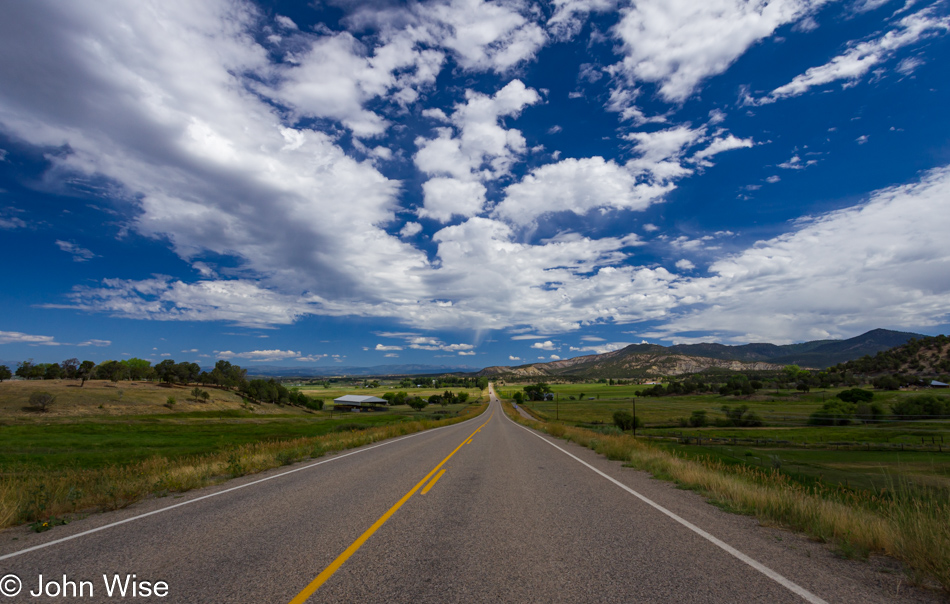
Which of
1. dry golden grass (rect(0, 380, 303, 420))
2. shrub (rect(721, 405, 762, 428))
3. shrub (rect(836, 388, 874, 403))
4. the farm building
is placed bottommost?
shrub (rect(721, 405, 762, 428))

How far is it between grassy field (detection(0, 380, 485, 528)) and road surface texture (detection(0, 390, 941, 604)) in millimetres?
1501

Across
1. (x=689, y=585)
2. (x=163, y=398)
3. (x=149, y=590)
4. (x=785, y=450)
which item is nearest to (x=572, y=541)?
(x=689, y=585)

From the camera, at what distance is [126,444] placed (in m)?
41.9

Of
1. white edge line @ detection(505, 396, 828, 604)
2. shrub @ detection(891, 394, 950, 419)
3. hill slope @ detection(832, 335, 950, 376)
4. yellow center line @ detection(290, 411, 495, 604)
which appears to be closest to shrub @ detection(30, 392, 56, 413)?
yellow center line @ detection(290, 411, 495, 604)

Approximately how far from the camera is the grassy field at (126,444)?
9.32 m

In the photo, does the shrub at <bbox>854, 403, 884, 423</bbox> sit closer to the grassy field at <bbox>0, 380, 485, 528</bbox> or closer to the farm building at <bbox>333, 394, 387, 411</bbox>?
the grassy field at <bbox>0, 380, 485, 528</bbox>

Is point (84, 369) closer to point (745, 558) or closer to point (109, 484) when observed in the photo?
point (109, 484)

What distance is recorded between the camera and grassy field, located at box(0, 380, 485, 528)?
9.32 m

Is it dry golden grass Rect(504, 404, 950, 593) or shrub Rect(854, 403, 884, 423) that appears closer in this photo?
dry golden grass Rect(504, 404, 950, 593)

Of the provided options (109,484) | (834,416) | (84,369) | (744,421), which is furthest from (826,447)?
(84,369)

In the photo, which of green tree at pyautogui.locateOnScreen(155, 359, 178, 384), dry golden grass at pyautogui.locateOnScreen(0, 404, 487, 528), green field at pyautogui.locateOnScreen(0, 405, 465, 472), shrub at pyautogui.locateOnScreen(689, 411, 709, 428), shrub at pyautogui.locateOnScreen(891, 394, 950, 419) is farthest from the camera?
green tree at pyautogui.locateOnScreen(155, 359, 178, 384)

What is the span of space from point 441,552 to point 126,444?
171 feet

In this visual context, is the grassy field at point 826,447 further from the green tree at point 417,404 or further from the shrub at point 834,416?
the green tree at point 417,404

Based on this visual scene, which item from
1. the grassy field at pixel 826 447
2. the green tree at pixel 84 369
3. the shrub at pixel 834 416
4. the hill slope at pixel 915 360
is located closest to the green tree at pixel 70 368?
the green tree at pixel 84 369
